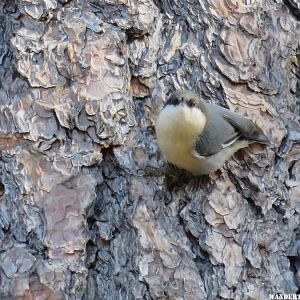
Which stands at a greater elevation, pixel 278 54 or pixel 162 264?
pixel 278 54

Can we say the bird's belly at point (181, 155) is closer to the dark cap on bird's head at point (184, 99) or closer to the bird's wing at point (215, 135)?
the bird's wing at point (215, 135)

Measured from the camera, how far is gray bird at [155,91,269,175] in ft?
8.06

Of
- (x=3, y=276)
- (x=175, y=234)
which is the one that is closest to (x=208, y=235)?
(x=175, y=234)

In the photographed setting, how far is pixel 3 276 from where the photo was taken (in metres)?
2.25

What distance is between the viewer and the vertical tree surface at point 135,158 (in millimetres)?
2301

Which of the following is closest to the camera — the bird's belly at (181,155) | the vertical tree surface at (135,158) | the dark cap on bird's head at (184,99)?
the vertical tree surface at (135,158)

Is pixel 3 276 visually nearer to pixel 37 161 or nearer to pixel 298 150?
pixel 37 161

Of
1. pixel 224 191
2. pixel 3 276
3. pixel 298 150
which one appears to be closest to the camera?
pixel 3 276

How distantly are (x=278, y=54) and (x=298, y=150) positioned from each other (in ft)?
1.35

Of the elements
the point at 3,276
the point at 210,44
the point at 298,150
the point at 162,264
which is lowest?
the point at 3,276

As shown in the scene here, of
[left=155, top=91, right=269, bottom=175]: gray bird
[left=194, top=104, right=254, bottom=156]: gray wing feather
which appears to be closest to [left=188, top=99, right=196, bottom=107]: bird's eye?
[left=155, top=91, right=269, bottom=175]: gray bird

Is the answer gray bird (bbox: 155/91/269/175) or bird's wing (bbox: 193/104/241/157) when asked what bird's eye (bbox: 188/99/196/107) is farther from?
bird's wing (bbox: 193/104/241/157)

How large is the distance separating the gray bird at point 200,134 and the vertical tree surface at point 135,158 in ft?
0.20

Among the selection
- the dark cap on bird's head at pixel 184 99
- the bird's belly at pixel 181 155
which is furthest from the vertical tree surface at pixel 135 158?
the dark cap on bird's head at pixel 184 99
